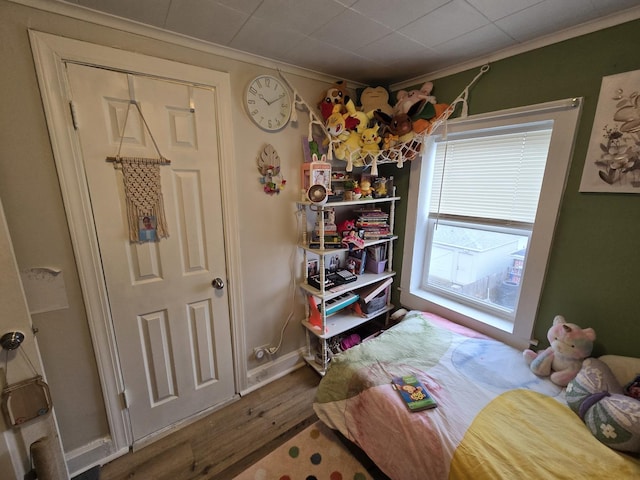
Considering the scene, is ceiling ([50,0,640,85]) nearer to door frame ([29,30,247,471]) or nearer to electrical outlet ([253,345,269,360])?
door frame ([29,30,247,471])

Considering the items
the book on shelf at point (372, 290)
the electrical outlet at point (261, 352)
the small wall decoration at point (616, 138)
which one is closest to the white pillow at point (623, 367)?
the small wall decoration at point (616, 138)

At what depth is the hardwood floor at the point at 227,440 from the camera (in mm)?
1415

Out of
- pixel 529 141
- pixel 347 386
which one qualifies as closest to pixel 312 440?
pixel 347 386

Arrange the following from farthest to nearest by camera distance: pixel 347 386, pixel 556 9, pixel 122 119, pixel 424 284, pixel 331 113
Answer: pixel 424 284 → pixel 331 113 → pixel 347 386 → pixel 122 119 → pixel 556 9

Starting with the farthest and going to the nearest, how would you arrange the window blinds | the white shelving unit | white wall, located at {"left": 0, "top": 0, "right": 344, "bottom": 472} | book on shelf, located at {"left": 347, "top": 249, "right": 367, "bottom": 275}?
book on shelf, located at {"left": 347, "top": 249, "right": 367, "bottom": 275}, the white shelving unit, the window blinds, white wall, located at {"left": 0, "top": 0, "right": 344, "bottom": 472}

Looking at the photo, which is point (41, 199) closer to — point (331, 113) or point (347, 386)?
point (331, 113)

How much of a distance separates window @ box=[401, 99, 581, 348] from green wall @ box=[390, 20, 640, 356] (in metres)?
0.06

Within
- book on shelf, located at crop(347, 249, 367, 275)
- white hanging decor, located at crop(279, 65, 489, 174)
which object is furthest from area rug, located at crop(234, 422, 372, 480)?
white hanging decor, located at crop(279, 65, 489, 174)

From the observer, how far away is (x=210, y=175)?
1535mm

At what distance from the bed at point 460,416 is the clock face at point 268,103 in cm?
160

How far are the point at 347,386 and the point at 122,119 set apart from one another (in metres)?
1.85

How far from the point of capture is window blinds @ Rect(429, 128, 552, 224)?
1555 mm

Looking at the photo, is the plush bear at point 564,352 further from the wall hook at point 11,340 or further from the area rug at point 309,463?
the wall hook at point 11,340

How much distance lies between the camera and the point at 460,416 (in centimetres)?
118
